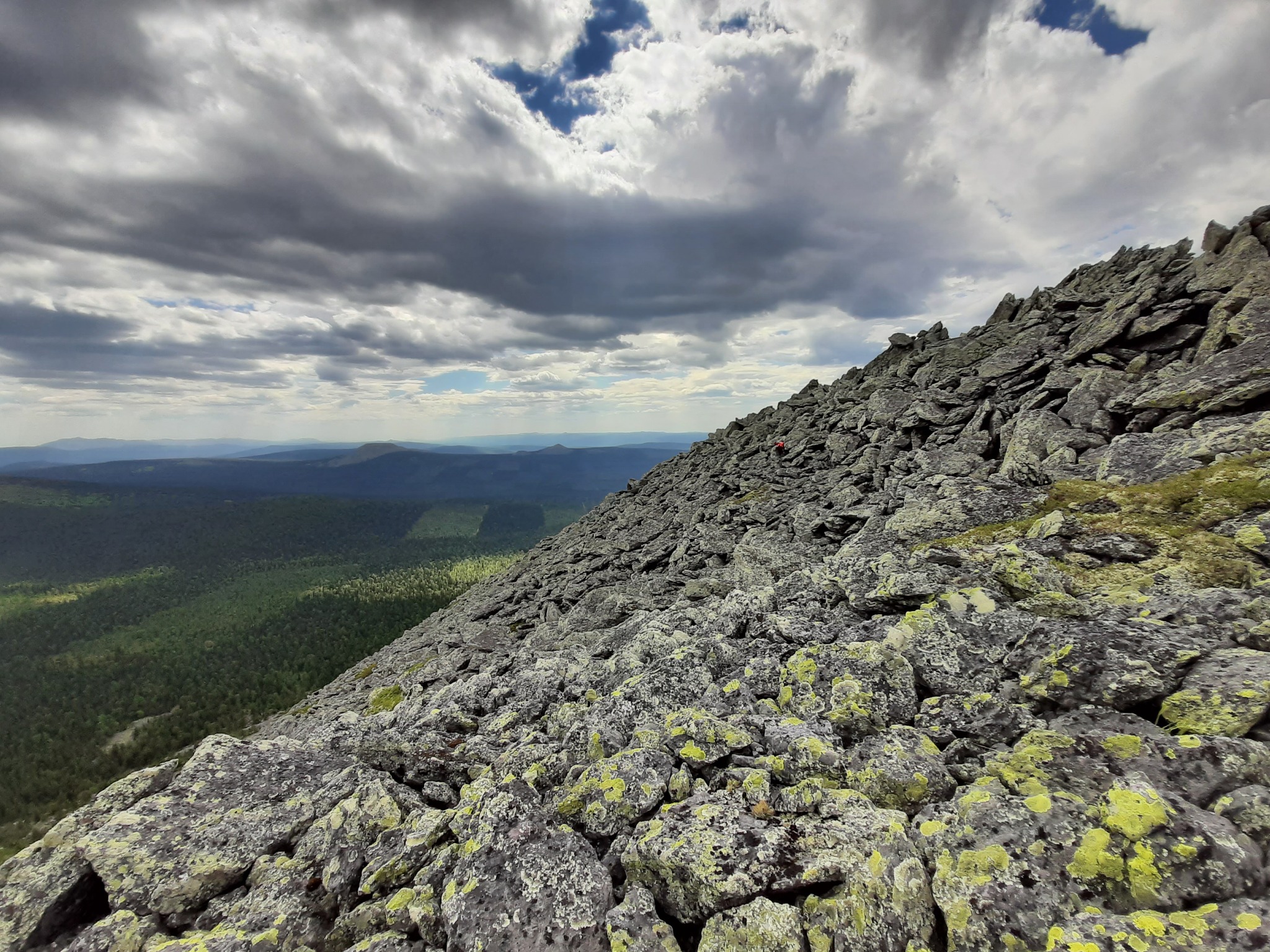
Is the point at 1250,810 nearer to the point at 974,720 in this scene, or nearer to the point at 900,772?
the point at 974,720

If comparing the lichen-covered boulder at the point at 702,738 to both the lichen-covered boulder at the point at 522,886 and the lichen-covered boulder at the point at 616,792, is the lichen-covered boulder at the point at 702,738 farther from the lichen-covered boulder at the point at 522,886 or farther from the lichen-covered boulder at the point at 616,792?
the lichen-covered boulder at the point at 522,886

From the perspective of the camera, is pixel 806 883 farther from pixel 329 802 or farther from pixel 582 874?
pixel 329 802

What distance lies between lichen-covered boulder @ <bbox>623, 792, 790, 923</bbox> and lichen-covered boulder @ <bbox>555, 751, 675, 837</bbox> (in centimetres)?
→ 57

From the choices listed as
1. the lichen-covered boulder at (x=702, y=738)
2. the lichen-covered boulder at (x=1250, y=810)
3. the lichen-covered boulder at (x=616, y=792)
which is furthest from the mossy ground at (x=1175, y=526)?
the lichen-covered boulder at (x=616, y=792)

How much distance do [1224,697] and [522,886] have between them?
39.7 ft

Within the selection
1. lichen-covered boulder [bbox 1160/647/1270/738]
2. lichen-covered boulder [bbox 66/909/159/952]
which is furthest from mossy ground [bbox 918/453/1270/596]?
lichen-covered boulder [bbox 66/909/159/952]

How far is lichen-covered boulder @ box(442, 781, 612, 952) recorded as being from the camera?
755 cm

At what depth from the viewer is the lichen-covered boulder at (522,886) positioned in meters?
7.55

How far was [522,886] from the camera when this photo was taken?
8.27m

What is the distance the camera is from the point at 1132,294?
32969 millimetres

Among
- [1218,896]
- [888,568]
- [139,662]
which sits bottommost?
[139,662]

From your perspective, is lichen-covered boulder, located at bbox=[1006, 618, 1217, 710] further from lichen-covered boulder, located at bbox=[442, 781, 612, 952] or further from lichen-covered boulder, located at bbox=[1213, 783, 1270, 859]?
lichen-covered boulder, located at bbox=[442, 781, 612, 952]

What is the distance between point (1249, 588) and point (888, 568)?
7322 millimetres

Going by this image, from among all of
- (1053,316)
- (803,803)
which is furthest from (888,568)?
(1053,316)
